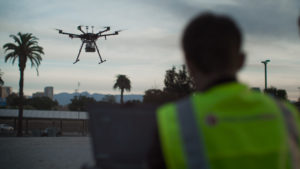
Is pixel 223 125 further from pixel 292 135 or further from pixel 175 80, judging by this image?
pixel 175 80

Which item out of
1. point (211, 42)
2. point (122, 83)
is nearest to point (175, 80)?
point (211, 42)

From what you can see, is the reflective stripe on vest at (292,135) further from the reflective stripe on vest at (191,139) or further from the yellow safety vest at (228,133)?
the reflective stripe on vest at (191,139)

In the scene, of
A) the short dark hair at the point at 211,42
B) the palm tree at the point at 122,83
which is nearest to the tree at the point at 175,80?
the short dark hair at the point at 211,42

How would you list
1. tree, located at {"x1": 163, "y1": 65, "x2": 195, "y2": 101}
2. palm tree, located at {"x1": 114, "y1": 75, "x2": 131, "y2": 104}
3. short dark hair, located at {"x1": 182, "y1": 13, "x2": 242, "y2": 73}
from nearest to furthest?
short dark hair, located at {"x1": 182, "y1": 13, "x2": 242, "y2": 73} → tree, located at {"x1": 163, "y1": 65, "x2": 195, "y2": 101} → palm tree, located at {"x1": 114, "y1": 75, "x2": 131, "y2": 104}

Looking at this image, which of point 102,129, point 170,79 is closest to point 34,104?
point 170,79

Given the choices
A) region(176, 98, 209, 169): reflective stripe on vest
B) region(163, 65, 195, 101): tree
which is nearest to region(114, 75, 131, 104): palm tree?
region(163, 65, 195, 101): tree

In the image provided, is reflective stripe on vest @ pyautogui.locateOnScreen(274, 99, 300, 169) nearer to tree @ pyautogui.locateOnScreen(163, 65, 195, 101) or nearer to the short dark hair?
the short dark hair
